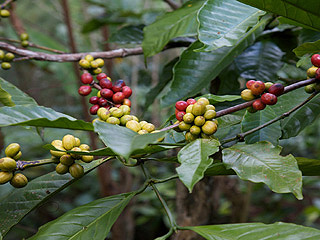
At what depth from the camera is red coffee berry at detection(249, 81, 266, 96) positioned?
52 cm

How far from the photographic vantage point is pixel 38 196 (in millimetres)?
666

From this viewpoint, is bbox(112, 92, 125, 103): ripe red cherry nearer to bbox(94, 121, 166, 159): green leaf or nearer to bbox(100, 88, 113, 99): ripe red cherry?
bbox(100, 88, 113, 99): ripe red cherry

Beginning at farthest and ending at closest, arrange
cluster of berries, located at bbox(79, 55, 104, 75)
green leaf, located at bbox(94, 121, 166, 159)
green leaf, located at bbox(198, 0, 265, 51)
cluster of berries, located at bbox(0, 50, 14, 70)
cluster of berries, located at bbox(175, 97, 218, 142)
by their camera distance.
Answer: cluster of berries, located at bbox(0, 50, 14, 70) < cluster of berries, located at bbox(79, 55, 104, 75) < green leaf, located at bbox(198, 0, 265, 51) < cluster of berries, located at bbox(175, 97, 218, 142) < green leaf, located at bbox(94, 121, 166, 159)

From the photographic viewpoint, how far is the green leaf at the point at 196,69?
0.88 meters

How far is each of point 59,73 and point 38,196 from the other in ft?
7.64

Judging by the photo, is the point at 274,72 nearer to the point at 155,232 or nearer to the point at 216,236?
the point at 216,236

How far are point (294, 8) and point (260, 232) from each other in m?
0.37

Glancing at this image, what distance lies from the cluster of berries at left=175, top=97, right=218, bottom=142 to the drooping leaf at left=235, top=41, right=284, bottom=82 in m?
0.56

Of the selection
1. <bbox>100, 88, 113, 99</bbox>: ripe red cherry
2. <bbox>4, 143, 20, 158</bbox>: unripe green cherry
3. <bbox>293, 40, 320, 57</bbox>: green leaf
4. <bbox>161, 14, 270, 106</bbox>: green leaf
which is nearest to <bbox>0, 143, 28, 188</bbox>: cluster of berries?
<bbox>4, 143, 20, 158</bbox>: unripe green cherry

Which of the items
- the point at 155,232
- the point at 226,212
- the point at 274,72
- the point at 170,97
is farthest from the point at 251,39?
the point at 155,232

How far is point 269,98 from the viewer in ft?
1.66

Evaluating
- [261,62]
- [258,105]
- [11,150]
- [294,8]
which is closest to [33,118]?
[11,150]

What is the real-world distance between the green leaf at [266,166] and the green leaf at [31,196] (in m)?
0.28

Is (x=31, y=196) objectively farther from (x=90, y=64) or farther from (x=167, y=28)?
A: (x=167, y=28)
